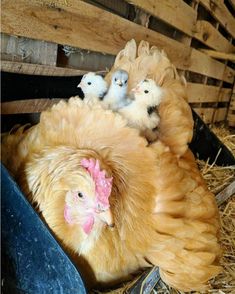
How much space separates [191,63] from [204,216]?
2331 mm

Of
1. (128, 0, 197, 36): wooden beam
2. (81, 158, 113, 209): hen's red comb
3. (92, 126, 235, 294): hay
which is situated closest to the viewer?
(81, 158, 113, 209): hen's red comb

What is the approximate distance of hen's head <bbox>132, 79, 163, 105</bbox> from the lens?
1456mm

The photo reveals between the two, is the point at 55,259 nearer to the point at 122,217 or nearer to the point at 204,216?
the point at 122,217

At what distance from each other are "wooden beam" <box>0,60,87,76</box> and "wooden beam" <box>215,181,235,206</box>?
100cm

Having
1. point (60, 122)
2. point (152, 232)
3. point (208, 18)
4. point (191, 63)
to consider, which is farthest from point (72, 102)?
point (208, 18)

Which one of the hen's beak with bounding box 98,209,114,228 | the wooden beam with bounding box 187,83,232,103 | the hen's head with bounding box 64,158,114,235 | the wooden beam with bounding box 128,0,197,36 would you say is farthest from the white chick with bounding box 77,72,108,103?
the wooden beam with bounding box 187,83,232,103

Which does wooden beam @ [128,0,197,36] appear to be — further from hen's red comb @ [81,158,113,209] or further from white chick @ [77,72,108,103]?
hen's red comb @ [81,158,113,209]

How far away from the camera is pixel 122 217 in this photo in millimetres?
1094

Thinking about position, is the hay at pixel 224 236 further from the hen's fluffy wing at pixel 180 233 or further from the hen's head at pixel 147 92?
the hen's head at pixel 147 92

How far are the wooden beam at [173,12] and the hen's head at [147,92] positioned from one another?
0.82 m

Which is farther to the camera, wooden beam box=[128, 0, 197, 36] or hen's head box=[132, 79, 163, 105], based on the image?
wooden beam box=[128, 0, 197, 36]

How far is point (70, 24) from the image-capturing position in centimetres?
163

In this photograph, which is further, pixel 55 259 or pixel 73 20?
pixel 73 20

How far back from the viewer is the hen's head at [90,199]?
36.4 inches
